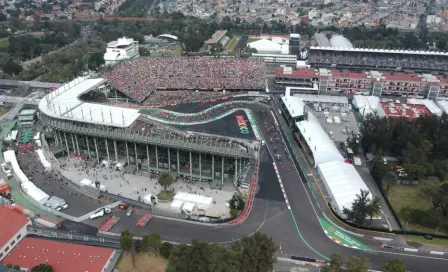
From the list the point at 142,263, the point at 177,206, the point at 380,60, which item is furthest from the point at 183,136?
the point at 380,60

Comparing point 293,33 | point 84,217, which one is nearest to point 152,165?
point 84,217

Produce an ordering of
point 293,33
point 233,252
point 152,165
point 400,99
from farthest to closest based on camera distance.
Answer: point 293,33 < point 400,99 < point 152,165 < point 233,252

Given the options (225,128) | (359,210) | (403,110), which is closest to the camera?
(359,210)

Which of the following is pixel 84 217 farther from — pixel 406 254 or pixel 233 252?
pixel 406 254

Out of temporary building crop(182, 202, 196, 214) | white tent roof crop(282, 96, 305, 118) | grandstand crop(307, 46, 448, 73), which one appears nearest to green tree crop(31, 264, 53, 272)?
temporary building crop(182, 202, 196, 214)

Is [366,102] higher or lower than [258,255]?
lower

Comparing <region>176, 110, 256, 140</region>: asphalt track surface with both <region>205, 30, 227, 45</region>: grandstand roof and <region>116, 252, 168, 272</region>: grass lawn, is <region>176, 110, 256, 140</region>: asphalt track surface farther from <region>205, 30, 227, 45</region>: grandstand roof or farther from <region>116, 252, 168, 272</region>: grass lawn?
<region>205, 30, 227, 45</region>: grandstand roof

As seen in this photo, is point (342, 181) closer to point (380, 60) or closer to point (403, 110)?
point (403, 110)

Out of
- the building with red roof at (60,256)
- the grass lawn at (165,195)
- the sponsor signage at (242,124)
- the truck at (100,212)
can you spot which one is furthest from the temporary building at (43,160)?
the sponsor signage at (242,124)
